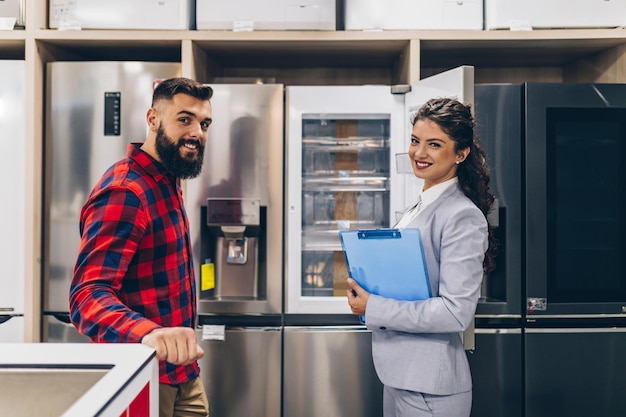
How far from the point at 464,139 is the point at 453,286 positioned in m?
0.45

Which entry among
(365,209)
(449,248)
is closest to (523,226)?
(365,209)

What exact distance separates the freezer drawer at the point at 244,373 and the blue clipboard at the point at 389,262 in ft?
2.97

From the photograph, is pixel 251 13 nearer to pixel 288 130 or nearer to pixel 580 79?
pixel 288 130

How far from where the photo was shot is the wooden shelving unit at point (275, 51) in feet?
8.30

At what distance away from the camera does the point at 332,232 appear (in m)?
2.66

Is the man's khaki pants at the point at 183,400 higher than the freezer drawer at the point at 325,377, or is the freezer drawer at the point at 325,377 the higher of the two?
the man's khaki pants at the point at 183,400

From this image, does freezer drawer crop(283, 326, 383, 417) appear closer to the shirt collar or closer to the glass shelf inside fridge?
the glass shelf inside fridge

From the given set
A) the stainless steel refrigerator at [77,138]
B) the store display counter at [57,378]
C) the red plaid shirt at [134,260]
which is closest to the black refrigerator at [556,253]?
the red plaid shirt at [134,260]

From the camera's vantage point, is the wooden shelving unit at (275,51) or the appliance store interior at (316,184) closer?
the appliance store interior at (316,184)

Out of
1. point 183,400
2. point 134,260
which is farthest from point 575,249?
point 134,260

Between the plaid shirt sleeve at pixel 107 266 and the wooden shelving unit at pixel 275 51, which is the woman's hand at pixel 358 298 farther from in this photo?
the wooden shelving unit at pixel 275 51

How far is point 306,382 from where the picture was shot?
2475mm

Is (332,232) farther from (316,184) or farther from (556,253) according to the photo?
(556,253)

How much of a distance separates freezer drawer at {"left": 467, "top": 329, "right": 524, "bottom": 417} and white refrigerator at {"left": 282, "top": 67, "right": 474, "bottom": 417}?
0.45 m
